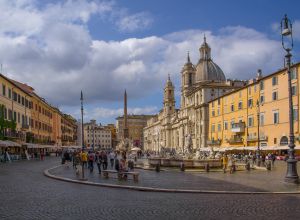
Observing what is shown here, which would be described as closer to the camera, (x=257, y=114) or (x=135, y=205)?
(x=135, y=205)

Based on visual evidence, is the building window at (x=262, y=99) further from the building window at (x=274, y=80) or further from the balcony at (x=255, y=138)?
the balcony at (x=255, y=138)

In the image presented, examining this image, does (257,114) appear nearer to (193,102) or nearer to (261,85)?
(261,85)

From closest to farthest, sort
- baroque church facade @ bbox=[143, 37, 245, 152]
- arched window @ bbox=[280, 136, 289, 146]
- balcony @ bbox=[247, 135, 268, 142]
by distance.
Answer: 1. arched window @ bbox=[280, 136, 289, 146]
2. balcony @ bbox=[247, 135, 268, 142]
3. baroque church facade @ bbox=[143, 37, 245, 152]

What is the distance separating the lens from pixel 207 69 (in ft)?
404

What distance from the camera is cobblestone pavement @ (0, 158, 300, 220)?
1197 cm

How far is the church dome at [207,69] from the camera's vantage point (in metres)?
122

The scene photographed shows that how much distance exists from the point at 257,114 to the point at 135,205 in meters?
51.0

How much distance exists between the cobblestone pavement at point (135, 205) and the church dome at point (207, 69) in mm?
106050

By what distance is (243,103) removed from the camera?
232 feet

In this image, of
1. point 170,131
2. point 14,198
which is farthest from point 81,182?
point 170,131

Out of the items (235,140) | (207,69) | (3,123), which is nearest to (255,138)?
(235,140)

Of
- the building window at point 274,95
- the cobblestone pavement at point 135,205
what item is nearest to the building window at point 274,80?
the building window at point 274,95

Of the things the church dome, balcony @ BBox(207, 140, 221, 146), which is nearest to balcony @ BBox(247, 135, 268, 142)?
balcony @ BBox(207, 140, 221, 146)

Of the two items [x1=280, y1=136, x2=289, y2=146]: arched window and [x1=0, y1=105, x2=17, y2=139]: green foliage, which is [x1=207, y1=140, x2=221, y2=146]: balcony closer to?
[x1=280, y1=136, x2=289, y2=146]: arched window
